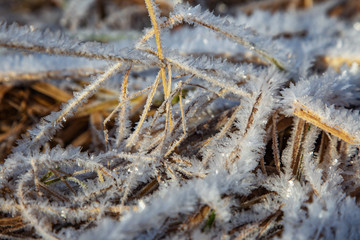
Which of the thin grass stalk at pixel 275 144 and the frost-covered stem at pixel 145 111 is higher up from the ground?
the frost-covered stem at pixel 145 111

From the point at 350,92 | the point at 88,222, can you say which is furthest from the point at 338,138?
the point at 88,222

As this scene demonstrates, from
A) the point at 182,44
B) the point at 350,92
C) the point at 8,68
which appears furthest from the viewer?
the point at 182,44

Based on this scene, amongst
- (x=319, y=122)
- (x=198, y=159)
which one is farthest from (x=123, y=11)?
(x=319, y=122)

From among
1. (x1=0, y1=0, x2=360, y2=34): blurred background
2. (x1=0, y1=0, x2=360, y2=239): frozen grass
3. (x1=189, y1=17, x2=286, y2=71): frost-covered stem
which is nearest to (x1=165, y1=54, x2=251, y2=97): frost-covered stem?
(x1=0, y1=0, x2=360, y2=239): frozen grass

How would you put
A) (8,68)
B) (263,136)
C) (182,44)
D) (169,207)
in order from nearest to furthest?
(169,207) < (263,136) < (8,68) < (182,44)

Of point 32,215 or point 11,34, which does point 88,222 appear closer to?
point 32,215

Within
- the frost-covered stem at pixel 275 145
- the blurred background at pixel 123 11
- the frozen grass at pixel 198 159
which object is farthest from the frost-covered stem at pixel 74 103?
the blurred background at pixel 123 11

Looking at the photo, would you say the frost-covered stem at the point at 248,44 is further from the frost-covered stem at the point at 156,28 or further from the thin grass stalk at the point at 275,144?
the thin grass stalk at the point at 275,144

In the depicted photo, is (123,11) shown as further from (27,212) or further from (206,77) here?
(27,212)
